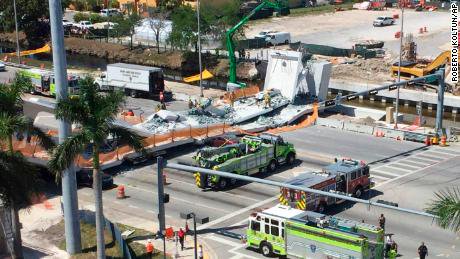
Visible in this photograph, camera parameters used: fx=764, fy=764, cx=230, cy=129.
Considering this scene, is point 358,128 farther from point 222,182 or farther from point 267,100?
point 222,182

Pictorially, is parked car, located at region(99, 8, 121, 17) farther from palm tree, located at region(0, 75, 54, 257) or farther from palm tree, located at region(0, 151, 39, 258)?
palm tree, located at region(0, 151, 39, 258)

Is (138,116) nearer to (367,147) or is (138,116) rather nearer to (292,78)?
(292,78)

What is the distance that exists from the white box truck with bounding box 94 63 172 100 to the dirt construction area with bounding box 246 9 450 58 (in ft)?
112

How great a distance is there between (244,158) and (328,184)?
6749 mm

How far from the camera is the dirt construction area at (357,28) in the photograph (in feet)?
326

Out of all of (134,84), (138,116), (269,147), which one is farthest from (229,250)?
(134,84)

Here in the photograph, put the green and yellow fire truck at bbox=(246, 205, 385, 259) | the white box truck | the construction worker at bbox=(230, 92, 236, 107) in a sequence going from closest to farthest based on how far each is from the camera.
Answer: the green and yellow fire truck at bbox=(246, 205, 385, 259), the construction worker at bbox=(230, 92, 236, 107), the white box truck

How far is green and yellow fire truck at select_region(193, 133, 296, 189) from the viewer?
45625 mm

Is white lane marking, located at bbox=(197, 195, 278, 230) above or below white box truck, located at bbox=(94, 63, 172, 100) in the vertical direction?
below

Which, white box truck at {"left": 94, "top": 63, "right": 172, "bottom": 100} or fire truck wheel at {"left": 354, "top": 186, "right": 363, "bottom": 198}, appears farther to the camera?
white box truck at {"left": 94, "top": 63, "right": 172, "bottom": 100}

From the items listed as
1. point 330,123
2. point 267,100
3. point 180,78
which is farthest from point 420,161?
point 180,78

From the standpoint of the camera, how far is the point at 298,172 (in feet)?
161

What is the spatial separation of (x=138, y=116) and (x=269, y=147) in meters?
18.4

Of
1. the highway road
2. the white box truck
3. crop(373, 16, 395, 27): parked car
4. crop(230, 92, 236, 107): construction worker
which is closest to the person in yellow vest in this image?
crop(230, 92, 236, 107): construction worker
